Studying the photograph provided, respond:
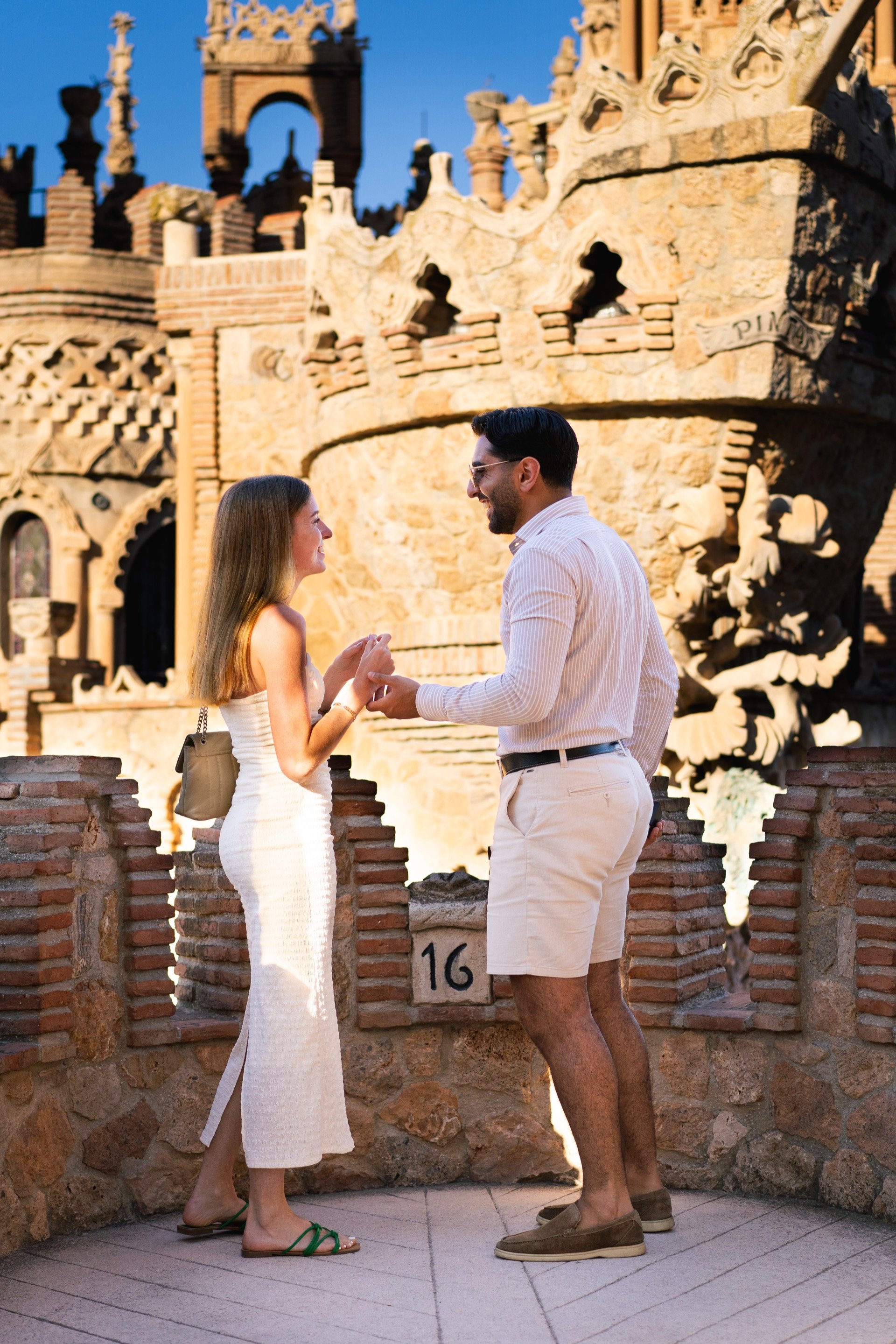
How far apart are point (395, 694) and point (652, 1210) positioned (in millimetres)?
1344

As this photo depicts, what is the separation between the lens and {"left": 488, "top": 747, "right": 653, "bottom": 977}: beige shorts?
3.21 meters

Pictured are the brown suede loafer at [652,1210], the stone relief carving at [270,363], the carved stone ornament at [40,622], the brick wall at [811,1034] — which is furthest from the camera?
the carved stone ornament at [40,622]

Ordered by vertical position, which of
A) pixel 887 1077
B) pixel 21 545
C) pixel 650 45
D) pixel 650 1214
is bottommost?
pixel 650 1214

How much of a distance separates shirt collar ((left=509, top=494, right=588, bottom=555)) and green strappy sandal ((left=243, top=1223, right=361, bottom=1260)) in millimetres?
1591

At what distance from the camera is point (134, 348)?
18.4 meters

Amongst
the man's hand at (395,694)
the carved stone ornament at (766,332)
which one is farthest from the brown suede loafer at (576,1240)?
the carved stone ornament at (766,332)

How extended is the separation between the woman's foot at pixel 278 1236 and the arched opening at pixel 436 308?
9166mm

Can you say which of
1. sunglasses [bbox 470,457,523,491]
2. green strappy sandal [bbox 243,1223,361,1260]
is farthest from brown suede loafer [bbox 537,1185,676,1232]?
sunglasses [bbox 470,457,523,491]

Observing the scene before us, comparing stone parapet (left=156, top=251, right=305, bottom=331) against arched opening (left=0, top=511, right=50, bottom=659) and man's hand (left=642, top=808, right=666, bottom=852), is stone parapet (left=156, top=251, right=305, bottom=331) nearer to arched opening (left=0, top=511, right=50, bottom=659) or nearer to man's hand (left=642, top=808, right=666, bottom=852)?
arched opening (left=0, top=511, right=50, bottom=659)

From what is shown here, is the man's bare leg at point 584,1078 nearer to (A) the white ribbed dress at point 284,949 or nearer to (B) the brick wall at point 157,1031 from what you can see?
(A) the white ribbed dress at point 284,949

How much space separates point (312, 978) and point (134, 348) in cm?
1601

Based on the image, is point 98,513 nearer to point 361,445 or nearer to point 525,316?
point 361,445

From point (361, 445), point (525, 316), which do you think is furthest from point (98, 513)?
point (525, 316)

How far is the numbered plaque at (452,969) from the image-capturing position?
420 centimetres
